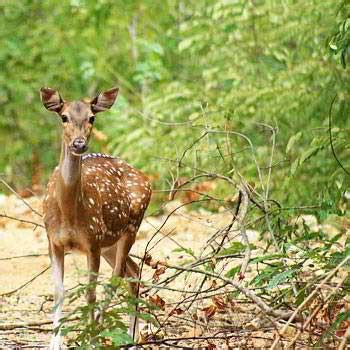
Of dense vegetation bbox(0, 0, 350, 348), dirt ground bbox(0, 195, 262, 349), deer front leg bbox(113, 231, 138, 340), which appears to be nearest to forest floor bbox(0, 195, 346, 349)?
dirt ground bbox(0, 195, 262, 349)

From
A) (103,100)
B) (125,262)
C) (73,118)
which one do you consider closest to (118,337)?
(73,118)

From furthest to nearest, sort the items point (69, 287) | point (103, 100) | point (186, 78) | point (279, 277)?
point (186, 78)
point (69, 287)
point (103, 100)
point (279, 277)

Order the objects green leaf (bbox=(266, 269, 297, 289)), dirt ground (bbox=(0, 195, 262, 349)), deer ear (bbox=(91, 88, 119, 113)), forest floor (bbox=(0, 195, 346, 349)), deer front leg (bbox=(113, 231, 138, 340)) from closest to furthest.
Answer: green leaf (bbox=(266, 269, 297, 289)) < forest floor (bbox=(0, 195, 346, 349)) < deer ear (bbox=(91, 88, 119, 113)) < dirt ground (bbox=(0, 195, 262, 349)) < deer front leg (bbox=(113, 231, 138, 340))

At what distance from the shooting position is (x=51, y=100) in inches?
289

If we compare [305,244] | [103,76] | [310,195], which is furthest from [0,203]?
[305,244]

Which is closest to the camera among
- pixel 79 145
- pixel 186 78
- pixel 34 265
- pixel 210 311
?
pixel 210 311

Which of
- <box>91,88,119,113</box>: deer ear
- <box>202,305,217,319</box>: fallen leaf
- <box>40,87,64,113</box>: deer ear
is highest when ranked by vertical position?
<box>91,88,119,113</box>: deer ear

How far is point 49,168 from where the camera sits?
19.5 metres

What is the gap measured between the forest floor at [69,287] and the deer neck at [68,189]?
0.39 meters

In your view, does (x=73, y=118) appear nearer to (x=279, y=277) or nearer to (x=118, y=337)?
(x=279, y=277)

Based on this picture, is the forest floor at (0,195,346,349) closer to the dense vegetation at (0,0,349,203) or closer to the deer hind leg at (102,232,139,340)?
the deer hind leg at (102,232,139,340)

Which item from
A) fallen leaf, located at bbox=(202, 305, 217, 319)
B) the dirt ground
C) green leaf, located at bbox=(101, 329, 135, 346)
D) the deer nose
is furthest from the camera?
the dirt ground

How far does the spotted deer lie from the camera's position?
23.8ft

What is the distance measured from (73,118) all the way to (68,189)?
465 mm
